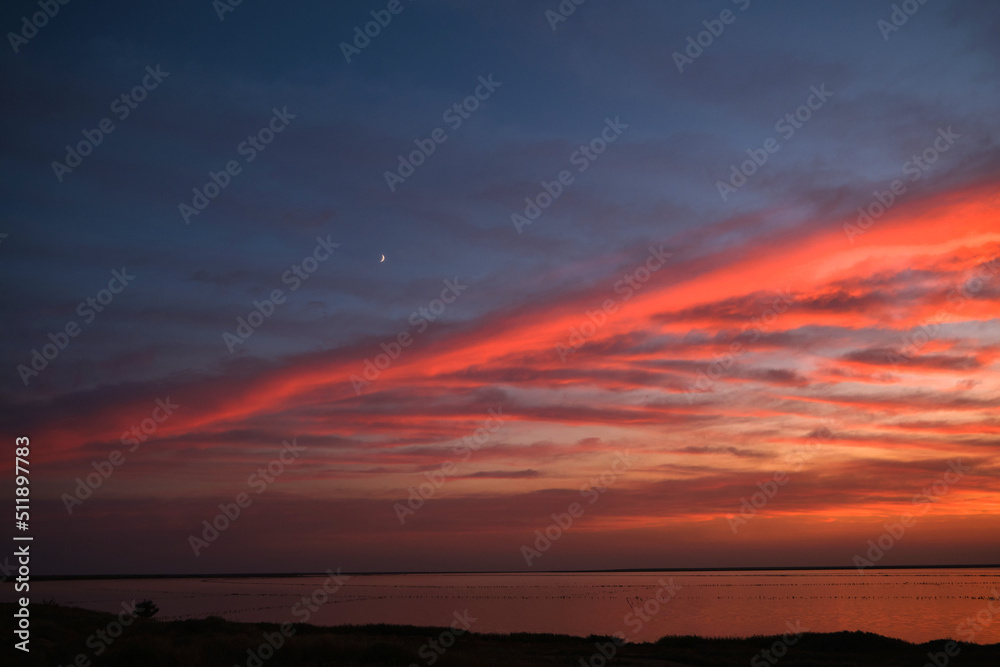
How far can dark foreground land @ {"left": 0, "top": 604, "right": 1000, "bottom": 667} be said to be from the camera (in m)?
25.0

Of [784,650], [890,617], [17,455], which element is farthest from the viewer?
[890,617]

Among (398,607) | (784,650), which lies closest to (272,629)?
(784,650)

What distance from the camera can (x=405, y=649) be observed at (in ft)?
93.7

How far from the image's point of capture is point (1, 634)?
2956cm

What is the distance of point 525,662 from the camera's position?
28422 mm

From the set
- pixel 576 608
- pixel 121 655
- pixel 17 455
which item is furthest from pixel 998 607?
pixel 17 455

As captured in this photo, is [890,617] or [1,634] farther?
[890,617]

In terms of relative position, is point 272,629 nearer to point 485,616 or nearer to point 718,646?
point 718,646

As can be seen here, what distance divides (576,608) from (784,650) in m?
47.7

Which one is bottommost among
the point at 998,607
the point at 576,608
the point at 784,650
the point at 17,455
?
the point at 17,455

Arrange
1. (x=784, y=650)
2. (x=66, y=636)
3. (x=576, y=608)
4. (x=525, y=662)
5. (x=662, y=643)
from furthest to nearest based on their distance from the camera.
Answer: (x=576, y=608) < (x=662, y=643) < (x=784, y=650) < (x=66, y=636) < (x=525, y=662)

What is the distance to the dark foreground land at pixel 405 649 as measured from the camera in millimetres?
25016

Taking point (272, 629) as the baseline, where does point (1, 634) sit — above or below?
below

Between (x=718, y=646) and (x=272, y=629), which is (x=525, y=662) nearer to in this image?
(x=718, y=646)
